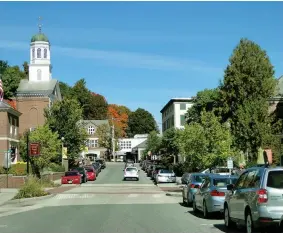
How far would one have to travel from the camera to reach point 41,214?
2039cm

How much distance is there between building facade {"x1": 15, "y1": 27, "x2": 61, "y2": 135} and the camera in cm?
7662

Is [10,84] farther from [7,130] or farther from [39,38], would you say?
[7,130]

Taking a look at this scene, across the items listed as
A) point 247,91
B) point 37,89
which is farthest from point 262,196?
point 37,89

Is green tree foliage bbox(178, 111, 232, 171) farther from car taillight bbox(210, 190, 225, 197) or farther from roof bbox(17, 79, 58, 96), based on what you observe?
roof bbox(17, 79, 58, 96)

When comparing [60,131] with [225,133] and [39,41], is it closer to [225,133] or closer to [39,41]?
[39,41]

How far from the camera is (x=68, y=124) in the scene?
214 ft

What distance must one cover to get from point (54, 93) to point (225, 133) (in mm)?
49301

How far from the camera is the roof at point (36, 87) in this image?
7756 cm

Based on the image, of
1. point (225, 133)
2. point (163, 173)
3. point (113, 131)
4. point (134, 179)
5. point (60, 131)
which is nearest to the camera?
point (225, 133)

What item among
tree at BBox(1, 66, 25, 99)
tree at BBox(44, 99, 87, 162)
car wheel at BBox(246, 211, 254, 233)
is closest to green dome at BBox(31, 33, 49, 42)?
tree at BBox(1, 66, 25, 99)

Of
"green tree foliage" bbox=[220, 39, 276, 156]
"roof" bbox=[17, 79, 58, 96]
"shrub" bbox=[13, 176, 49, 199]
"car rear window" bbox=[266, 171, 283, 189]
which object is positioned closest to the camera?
"car rear window" bbox=[266, 171, 283, 189]

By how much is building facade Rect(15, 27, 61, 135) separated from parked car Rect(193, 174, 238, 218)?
58235 mm

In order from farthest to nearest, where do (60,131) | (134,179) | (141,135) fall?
(141,135), (60,131), (134,179)

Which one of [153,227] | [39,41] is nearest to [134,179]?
[39,41]
